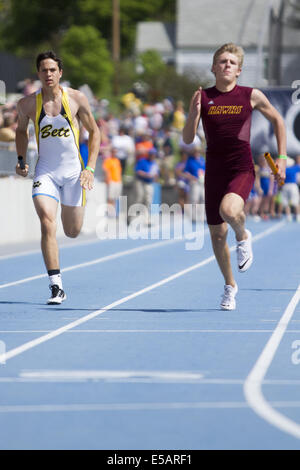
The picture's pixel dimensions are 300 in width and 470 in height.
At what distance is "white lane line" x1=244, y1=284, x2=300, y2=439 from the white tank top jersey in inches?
103

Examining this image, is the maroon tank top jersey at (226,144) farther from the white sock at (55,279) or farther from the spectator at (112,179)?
the spectator at (112,179)

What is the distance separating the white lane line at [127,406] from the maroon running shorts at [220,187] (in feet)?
13.8

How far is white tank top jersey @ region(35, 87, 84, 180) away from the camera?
11.3m

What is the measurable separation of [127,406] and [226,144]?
442cm

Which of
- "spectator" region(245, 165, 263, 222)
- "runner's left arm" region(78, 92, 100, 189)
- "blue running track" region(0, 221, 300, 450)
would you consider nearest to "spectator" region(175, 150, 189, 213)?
"spectator" region(245, 165, 263, 222)

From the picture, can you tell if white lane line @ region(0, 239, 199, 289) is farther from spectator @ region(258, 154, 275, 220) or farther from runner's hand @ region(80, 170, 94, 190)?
spectator @ region(258, 154, 275, 220)

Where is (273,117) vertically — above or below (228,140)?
above

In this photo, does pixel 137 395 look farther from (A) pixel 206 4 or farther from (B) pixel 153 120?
(A) pixel 206 4

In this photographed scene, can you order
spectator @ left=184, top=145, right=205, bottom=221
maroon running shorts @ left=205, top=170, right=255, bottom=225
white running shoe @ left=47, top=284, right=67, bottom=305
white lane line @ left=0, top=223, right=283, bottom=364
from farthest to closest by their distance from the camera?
spectator @ left=184, top=145, right=205, bottom=221, white running shoe @ left=47, top=284, right=67, bottom=305, maroon running shorts @ left=205, top=170, right=255, bottom=225, white lane line @ left=0, top=223, right=283, bottom=364

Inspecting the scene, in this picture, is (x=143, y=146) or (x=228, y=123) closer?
(x=228, y=123)

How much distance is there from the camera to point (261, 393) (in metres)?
7.00

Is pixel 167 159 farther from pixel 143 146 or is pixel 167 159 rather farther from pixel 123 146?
pixel 143 146

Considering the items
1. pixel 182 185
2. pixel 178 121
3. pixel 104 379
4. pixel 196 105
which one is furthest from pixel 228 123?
pixel 178 121

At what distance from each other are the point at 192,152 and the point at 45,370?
78.8ft
